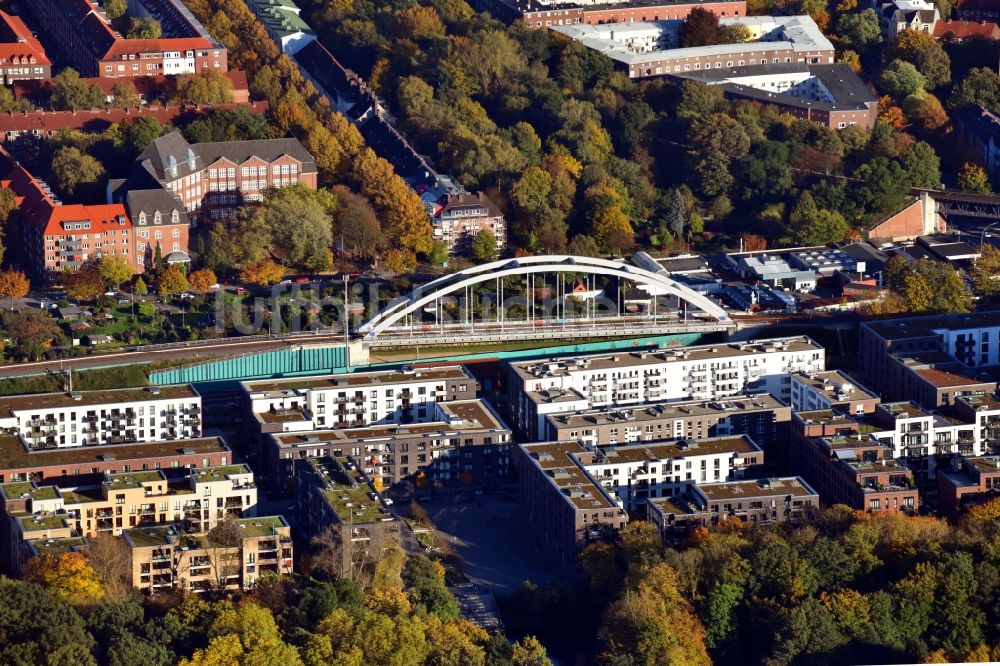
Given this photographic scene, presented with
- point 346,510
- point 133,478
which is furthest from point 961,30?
point 133,478

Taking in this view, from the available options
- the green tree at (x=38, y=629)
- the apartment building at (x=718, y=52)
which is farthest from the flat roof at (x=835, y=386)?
the green tree at (x=38, y=629)

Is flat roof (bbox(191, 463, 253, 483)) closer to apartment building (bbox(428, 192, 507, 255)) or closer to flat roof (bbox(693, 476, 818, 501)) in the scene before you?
flat roof (bbox(693, 476, 818, 501))

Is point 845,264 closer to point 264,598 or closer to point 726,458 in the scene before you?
point 726,458

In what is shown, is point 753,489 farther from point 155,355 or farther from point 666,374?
point 155,355

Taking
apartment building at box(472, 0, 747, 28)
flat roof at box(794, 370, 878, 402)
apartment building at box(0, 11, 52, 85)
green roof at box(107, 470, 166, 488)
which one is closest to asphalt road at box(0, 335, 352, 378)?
green roof at box(107, 470, 166, 488)

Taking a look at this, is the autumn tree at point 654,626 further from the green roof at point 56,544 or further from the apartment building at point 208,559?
the green roof at point 56,544

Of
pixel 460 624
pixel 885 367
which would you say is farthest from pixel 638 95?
pixel 460 624
